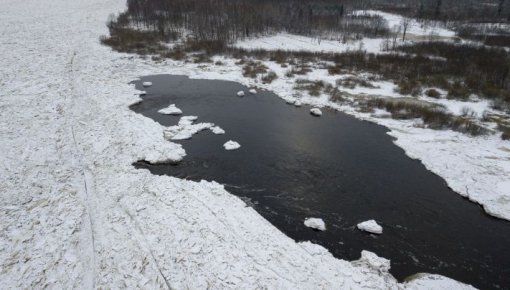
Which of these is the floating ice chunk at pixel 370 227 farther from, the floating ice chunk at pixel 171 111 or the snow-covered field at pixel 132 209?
the floating ice chunk at pixel 171 111

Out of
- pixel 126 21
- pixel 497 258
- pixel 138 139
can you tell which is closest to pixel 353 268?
pixel 497 258

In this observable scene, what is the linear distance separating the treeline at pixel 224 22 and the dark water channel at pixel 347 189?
2204 centimetres

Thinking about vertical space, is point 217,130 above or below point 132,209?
above

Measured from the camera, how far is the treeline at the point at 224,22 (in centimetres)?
3916

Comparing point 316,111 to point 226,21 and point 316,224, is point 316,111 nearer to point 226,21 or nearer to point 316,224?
point 316,224

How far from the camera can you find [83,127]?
13.7 m

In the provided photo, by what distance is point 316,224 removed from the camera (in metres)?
9.01

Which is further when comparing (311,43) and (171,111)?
(311,43)

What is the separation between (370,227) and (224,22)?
122 ft

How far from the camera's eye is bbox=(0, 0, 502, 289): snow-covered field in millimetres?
7172

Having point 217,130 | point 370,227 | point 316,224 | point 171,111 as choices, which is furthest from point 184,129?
point 370,227

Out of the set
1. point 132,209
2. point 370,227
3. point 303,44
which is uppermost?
Result: point 303,44

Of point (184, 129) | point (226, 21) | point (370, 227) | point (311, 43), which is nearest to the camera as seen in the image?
point (370, 227)

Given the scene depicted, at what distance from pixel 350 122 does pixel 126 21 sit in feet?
132
